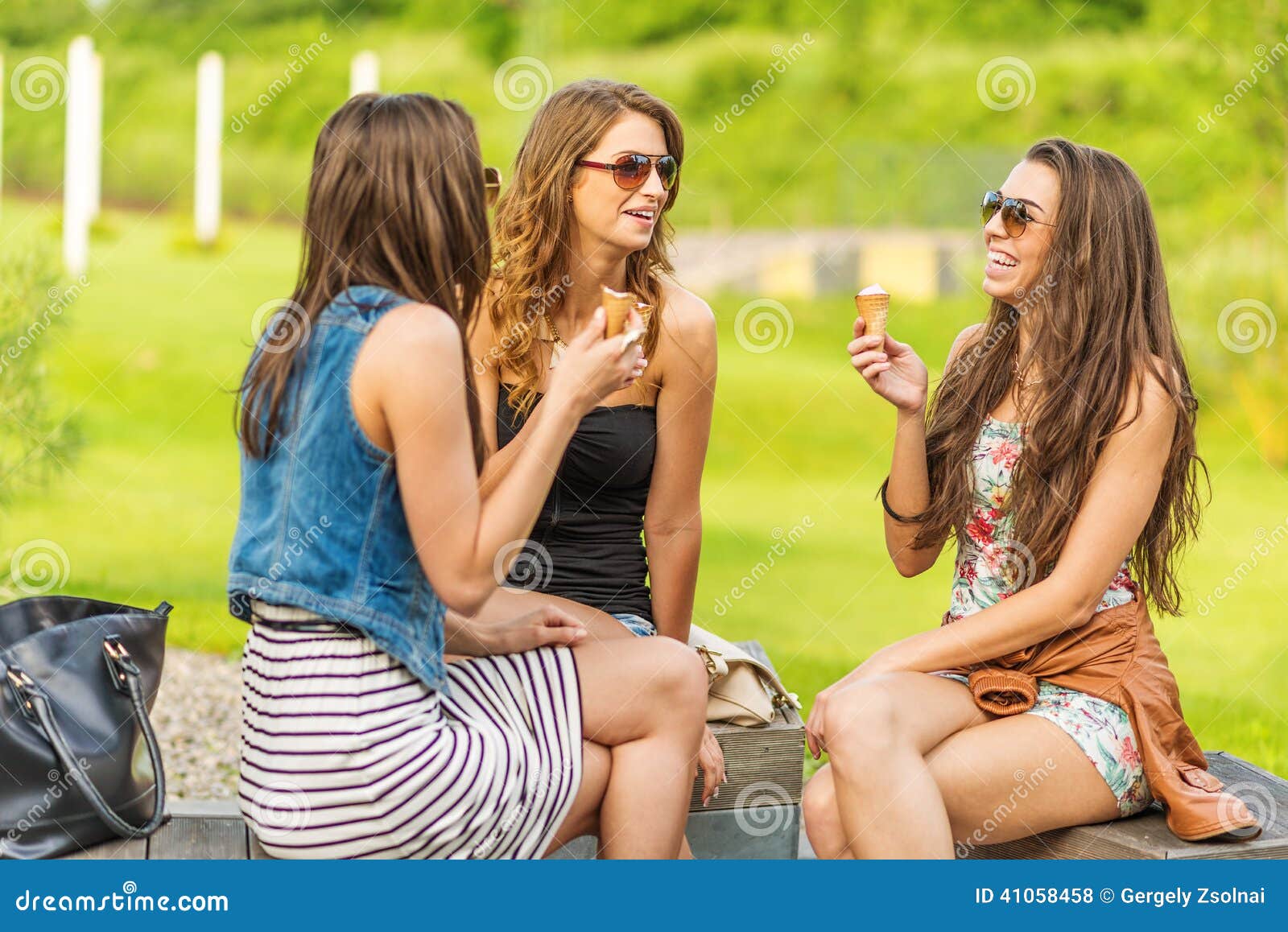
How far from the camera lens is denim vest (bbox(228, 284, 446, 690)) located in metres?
2.01

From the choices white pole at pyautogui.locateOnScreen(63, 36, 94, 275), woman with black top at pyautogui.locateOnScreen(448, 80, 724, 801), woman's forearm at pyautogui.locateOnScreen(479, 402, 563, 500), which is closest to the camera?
woman's forearm at pyautogui.locateOnScreen(479, 402, 563, 500)

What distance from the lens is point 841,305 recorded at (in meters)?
15.5

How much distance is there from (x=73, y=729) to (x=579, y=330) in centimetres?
128

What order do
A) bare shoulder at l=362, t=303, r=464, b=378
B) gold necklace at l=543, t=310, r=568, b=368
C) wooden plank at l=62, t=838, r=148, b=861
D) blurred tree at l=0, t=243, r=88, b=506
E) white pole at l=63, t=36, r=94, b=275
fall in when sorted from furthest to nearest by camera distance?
1. white pole at l=63, t=36, r=94, b=275
2. blurred tree at l=0, t=243, r=88, b=506
3. gold necklace at l=543, t=310, r=568, b=368
4. wooden plank at l=62, t=838, r=148, b=861
5. bare shoulder at l=362, t=303, r=464, b=378

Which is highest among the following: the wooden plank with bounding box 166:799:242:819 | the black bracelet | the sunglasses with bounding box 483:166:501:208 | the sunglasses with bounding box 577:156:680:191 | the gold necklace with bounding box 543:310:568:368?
the sunglasses with bounding box 577:156:680:191

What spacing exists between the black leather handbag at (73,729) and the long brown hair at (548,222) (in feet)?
3.17

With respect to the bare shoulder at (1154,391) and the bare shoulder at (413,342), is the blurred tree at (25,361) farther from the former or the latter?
the bare shoulder at (1154,391)

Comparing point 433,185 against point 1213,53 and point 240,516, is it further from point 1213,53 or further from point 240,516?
point 1213,53

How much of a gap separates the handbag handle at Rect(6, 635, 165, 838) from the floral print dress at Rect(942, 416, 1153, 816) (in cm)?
132

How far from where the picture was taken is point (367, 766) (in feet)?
6.55

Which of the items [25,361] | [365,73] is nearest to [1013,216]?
[25,361]

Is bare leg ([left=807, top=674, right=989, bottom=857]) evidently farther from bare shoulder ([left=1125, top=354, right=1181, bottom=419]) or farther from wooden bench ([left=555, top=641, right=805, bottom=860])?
bare shoulder ([left=1125, top=354, right=1181, bottom=419])

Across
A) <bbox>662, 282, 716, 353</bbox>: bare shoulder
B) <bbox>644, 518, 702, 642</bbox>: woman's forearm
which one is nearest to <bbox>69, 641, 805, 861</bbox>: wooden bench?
<bbox>644, 518, 702, 642</bbox>: woman's forearm

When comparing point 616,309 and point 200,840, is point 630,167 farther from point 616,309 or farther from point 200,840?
point 200,840
